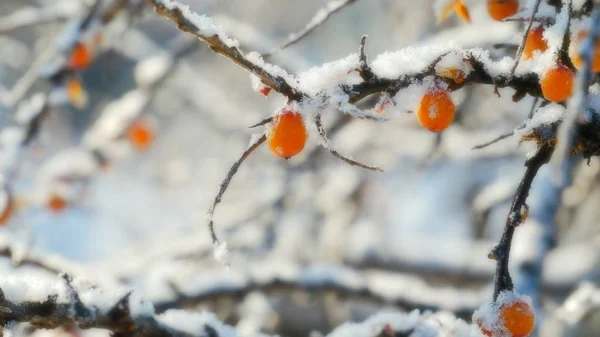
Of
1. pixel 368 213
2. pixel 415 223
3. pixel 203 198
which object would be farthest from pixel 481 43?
pixel 203 198

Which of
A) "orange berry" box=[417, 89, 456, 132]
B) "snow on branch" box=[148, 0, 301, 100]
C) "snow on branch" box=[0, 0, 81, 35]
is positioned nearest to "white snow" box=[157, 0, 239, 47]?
"snow on branch" box=[148, 0, 301, 100]

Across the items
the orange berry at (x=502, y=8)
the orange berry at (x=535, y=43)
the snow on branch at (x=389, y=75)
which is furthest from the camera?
the orange berry at (x=502, y=8)

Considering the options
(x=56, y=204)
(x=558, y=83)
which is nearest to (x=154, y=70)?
(x=56, y=204)

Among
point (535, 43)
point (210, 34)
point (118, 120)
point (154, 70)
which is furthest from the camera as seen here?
point (118, 120)

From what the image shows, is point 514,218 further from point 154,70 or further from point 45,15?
point 45,15

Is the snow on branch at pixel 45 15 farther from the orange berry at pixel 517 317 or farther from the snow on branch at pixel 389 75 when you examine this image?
the orange berry at pixel 517 317

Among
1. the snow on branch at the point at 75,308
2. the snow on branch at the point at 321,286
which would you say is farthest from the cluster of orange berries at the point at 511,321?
the snow on branch at the point at 321,286
